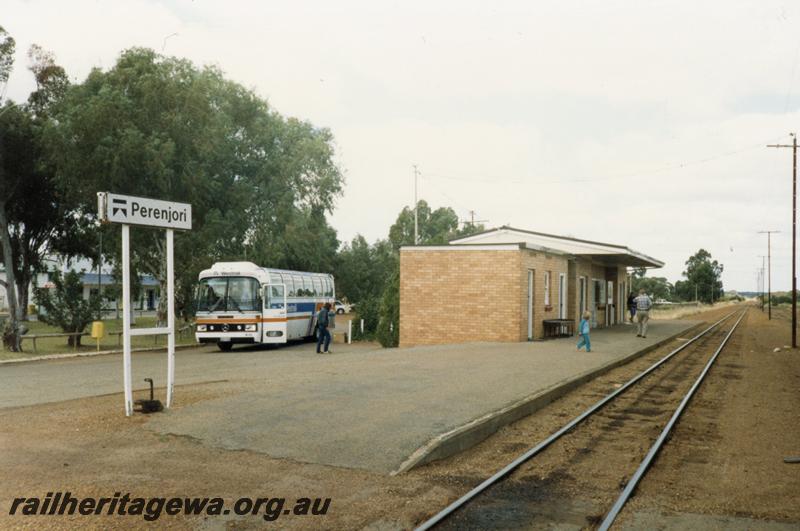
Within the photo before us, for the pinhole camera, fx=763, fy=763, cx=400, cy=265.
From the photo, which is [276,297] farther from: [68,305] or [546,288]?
[546,288]

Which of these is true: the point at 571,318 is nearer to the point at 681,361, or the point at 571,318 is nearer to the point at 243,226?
the point at 681,361

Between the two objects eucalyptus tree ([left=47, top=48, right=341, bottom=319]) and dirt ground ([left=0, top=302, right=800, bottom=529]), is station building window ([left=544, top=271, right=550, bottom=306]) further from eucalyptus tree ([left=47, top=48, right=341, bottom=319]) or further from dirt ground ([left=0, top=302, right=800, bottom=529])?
dirt ground ([left=0, top=302, right=800, bottom=529])

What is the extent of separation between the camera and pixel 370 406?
10.7 m

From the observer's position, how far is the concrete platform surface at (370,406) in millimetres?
8312

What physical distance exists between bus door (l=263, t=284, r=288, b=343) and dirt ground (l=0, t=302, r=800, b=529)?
14.8 m

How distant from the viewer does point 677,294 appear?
15412 cm

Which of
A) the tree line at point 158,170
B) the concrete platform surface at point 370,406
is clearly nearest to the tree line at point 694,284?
the tree line at point 158,170

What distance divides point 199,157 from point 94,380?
17.5 metres

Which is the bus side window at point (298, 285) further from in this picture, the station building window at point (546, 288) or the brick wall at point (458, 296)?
the station building window at point (546, 288)

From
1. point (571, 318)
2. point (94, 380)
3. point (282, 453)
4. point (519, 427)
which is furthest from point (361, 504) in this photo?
point (571, 318)

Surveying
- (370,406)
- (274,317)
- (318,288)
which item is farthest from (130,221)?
(318,288)

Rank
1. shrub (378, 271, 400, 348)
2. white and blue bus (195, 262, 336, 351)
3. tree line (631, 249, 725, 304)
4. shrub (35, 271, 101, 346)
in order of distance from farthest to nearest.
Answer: tree line (631, 249, 725, 304) < shrub (378, 271, 400, 348) < shrub (35, 271, 101, 346) < white and blue bus (195, 262, 336, 351)

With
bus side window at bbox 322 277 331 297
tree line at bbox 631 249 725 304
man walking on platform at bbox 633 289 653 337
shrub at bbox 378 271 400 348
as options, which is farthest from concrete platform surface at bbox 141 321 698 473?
tree line at bbox 631 249 725 304

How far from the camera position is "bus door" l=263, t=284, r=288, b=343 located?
84.8ft
